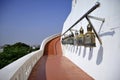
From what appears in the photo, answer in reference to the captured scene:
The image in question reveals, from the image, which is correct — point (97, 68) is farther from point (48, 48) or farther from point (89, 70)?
point (48, 48)

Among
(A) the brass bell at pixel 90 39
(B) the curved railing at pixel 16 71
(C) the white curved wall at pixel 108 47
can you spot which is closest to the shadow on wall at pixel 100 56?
(C) the white curved wall at pixel 108 47

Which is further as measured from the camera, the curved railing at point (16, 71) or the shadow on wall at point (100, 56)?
the shadow on wall at point (100, 56)

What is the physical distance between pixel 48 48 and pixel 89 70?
12765mm

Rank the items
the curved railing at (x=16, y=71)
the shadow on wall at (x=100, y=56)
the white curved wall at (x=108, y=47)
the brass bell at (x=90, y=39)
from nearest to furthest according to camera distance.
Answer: the curved railing at (x=16, y=71), the white curved wall at (x=108, y=47), the shadow on wall at (x=100, y=56), the brass bell at (x=90, y=39)

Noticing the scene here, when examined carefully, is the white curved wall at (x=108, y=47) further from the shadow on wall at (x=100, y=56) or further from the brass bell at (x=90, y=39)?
the brass bell at (x=90, y=39)

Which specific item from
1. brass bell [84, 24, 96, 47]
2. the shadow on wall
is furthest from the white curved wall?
brass bell [84, 24, 96, 47]

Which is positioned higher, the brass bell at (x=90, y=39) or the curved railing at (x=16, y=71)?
the brass bell at (x=90, y=39)

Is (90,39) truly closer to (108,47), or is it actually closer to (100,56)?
(100,56)

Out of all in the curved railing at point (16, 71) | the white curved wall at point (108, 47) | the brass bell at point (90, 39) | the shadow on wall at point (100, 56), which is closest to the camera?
the curved railing at point (16, 71)

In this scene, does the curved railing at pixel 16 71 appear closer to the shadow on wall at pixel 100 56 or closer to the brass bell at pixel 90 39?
the brass bell at pixel 90 39

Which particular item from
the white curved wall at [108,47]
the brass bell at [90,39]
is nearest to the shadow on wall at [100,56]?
the white curved wall at [108,47]

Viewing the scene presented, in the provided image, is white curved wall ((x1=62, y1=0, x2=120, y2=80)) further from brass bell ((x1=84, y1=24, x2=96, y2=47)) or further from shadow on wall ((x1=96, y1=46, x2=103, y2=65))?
brass bell ((x1=84, y1=24, x2=96, y2=47))

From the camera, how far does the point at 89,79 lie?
225 inches

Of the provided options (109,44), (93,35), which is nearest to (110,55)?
(109,44)
